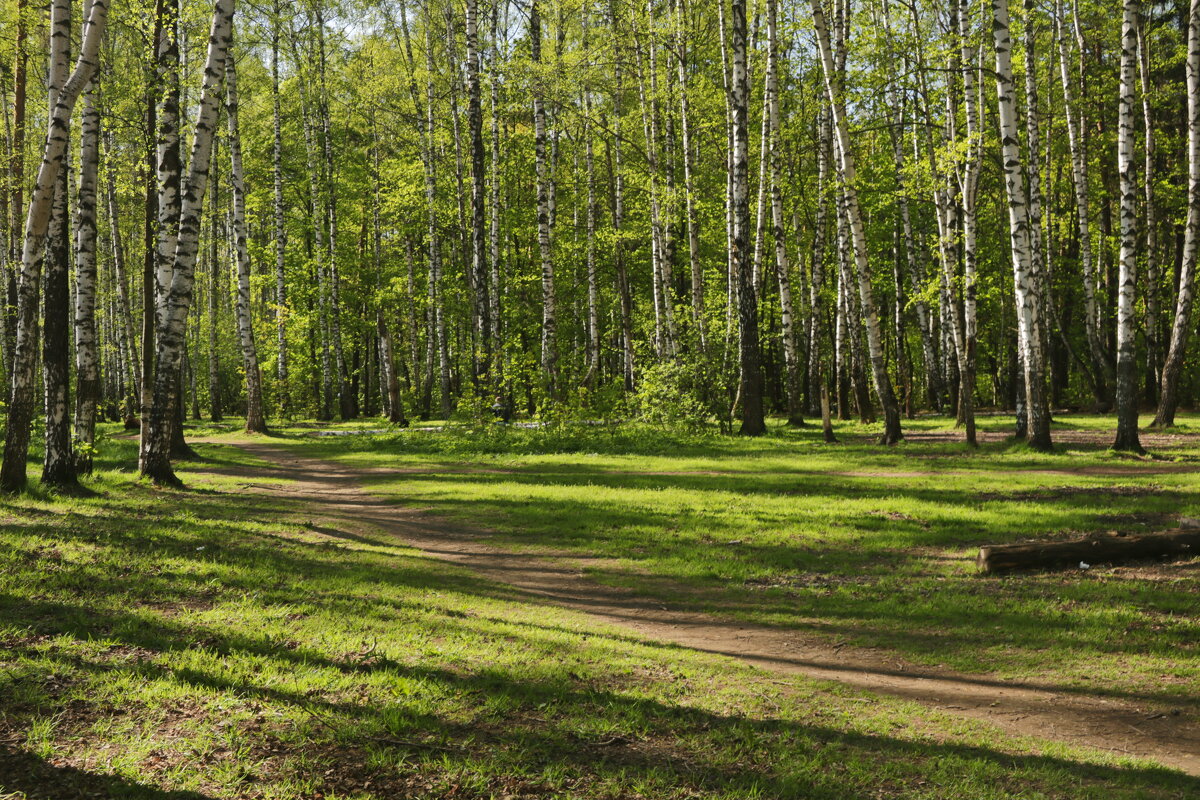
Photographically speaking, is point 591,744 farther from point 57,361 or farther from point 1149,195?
point 1149,195

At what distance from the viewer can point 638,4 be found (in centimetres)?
2489

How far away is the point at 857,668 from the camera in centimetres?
659

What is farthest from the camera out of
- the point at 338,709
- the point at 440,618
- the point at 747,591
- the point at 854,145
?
the point at 854,145

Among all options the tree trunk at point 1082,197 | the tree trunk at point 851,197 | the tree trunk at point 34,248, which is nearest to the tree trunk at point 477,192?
the tree trunk at point 851,197

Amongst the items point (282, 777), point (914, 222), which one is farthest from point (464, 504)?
point (914, 222)

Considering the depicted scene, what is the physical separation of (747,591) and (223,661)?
5227 mm

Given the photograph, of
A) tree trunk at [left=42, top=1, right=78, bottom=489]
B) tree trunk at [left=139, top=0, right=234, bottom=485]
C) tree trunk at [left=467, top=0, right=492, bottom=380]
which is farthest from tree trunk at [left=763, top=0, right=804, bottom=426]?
tree trunk at [left=42, top=1, right=78, bottom=489]

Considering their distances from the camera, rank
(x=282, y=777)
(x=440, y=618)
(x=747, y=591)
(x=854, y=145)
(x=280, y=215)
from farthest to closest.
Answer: (x=854, y=145)
(x=280, y=215)
(x=747, y=591)
(x=440, y=618)
(x=282, y=777)

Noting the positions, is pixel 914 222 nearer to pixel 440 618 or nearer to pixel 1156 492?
pixel 1156 492

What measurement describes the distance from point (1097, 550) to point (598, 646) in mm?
6028

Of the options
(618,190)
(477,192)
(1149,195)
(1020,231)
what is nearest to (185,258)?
(477,192)

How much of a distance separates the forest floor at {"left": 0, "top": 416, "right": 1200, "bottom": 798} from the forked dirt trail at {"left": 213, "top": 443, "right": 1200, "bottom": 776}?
3 centimetres

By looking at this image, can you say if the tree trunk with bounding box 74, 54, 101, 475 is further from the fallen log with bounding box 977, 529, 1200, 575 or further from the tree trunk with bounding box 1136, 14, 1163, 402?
the tree trunk with bounding box 1136, 14, 1163, 402

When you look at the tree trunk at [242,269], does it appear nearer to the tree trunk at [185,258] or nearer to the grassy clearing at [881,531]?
the grassy clearing at [881,531]
